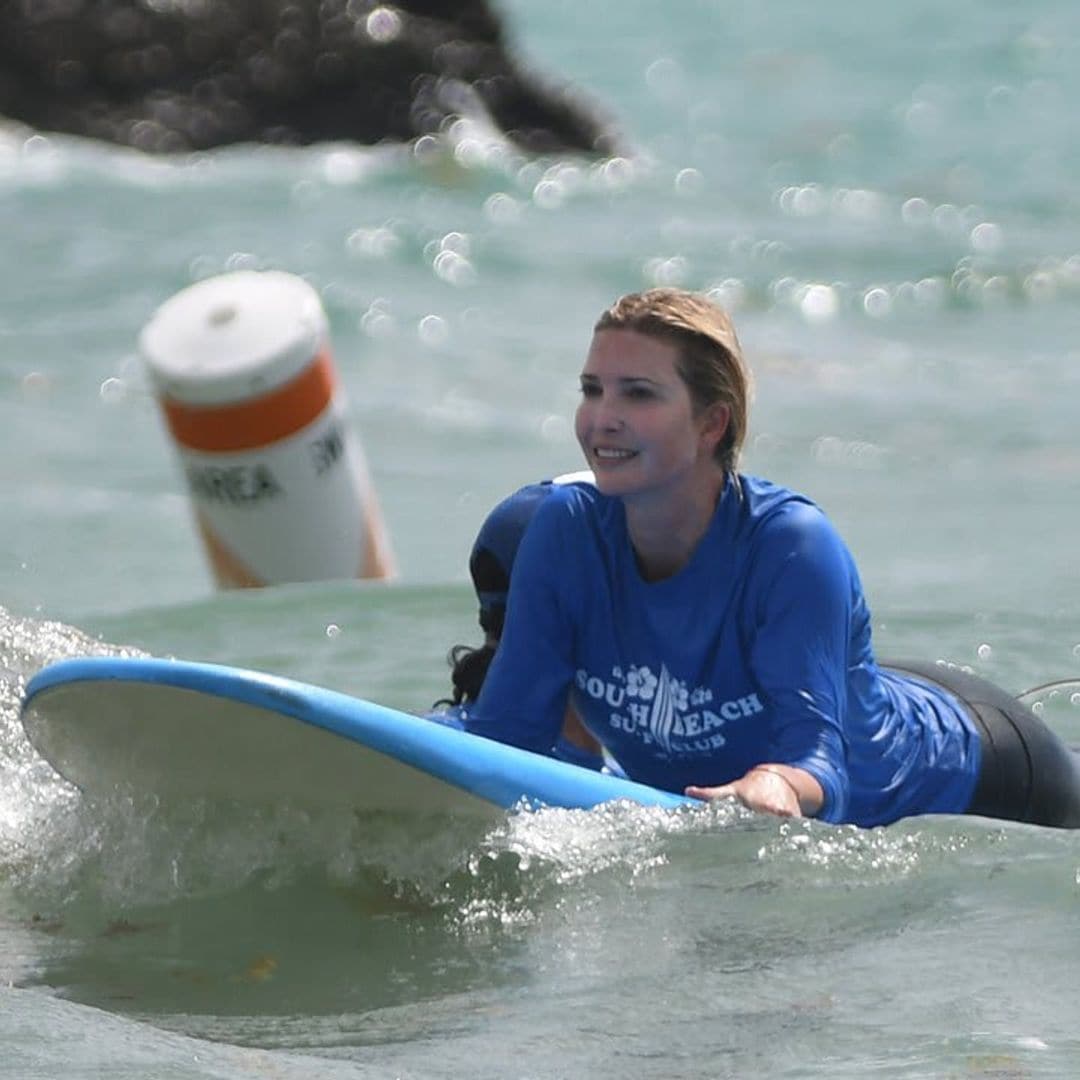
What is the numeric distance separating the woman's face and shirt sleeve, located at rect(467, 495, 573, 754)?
0.18 meters

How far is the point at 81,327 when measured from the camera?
13.0 meters

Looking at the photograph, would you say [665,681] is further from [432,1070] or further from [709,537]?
[432,1070]

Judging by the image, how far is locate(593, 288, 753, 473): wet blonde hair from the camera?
3760 millimetres

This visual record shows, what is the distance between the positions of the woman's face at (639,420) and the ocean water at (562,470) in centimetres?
55

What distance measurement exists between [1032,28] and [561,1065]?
73.4 ft

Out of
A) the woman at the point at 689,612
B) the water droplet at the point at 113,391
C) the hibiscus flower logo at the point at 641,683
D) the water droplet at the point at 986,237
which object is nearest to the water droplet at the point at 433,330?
the water droplet at the point at 113,391

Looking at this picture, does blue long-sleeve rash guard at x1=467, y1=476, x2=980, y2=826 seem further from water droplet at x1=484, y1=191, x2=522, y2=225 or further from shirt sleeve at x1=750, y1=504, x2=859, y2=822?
water droplet at x1=484, y1=191, x2=522, y2=225

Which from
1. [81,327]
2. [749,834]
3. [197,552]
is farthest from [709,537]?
[81,327]

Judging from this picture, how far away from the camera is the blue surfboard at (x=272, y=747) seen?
11.7 ft

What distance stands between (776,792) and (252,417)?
331cm

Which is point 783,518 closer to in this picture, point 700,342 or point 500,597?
point 700,342

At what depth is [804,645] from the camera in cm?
374

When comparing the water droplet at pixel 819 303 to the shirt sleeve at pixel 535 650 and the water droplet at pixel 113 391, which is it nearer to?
the water droplet at pixel 113 391

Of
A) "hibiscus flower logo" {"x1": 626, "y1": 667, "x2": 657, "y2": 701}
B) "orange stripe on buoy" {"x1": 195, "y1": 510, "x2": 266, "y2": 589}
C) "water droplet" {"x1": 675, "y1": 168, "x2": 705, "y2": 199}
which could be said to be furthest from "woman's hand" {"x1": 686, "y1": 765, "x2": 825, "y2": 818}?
"water droplet" {"x1": 675, "y1": 168, "x2": 705, "y2": 199}
